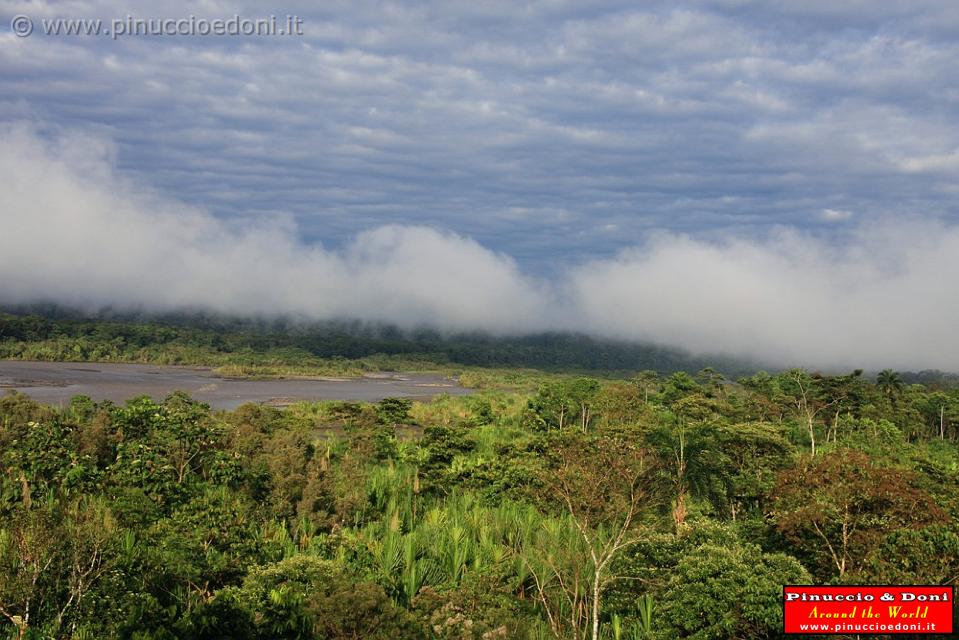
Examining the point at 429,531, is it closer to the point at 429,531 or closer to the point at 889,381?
the point at 429,531

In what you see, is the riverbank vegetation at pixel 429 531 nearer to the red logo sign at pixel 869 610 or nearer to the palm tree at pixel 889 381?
the red logo sign at pixel 869 610

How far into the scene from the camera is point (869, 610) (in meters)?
16.0

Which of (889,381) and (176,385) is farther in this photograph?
(176,385)

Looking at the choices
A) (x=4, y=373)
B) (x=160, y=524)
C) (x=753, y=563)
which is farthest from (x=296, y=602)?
(x=4, y=373)

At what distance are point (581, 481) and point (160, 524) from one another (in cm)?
1422

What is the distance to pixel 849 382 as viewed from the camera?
3150 inches

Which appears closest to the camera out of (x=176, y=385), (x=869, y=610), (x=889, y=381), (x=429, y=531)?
(x=869, y=610)

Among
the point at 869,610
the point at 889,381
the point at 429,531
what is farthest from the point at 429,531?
the point at 889,381

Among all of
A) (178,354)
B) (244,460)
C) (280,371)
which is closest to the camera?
(244,460)

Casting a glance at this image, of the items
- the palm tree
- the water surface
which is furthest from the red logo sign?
the palm tree

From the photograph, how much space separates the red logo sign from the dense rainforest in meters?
0.89

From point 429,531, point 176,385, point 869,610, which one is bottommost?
point 429,531

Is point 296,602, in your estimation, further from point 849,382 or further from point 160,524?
point 849,382

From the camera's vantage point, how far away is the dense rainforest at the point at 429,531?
1766 centimetres
